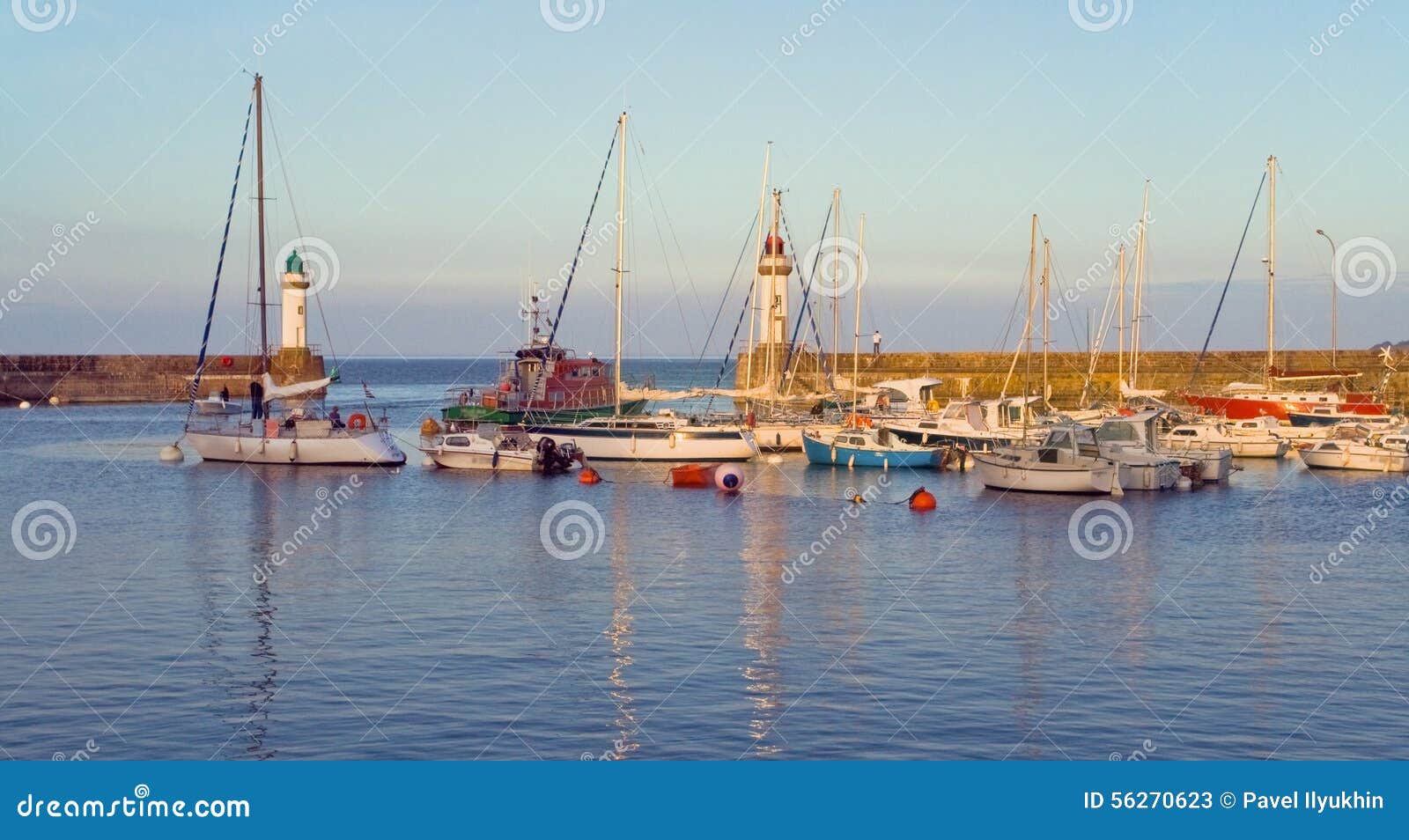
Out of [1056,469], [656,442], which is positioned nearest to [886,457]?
[656,442]

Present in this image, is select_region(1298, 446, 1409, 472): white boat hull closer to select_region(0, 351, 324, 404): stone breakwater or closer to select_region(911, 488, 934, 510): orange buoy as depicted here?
select_region(911, 488, 934, 510): orange buoy

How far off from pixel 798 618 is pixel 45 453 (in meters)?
41.4

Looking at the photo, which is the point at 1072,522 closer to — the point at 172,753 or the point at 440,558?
the point at 440,558

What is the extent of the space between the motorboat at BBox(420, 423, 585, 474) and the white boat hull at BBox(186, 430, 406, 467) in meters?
1.62

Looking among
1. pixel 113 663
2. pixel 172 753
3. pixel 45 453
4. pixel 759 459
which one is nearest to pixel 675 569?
pixel 113 663

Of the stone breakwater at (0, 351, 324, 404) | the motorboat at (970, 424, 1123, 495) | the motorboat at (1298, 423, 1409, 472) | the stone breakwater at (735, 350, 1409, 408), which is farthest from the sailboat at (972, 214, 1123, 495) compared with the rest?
the stone breakwater at (0, 351, 324, 404)

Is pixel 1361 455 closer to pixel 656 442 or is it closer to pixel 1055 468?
pixel 1055 468

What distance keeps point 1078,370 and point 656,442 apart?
39483 mm

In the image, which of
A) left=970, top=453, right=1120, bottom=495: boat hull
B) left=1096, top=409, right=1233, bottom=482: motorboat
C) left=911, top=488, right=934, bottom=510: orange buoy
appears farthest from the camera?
left=1096, top=409, right=1233, bottom=482: motorboat

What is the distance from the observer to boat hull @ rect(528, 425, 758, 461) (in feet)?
156

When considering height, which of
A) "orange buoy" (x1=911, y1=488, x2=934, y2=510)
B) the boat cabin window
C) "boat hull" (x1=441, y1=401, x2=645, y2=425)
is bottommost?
"orange buoy" (x1=911, y1=488, x2=934, y2=510)

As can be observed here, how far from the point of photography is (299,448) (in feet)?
153

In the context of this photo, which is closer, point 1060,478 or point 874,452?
point 1060,478

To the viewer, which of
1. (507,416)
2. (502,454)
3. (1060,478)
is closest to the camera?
(1060,478)
